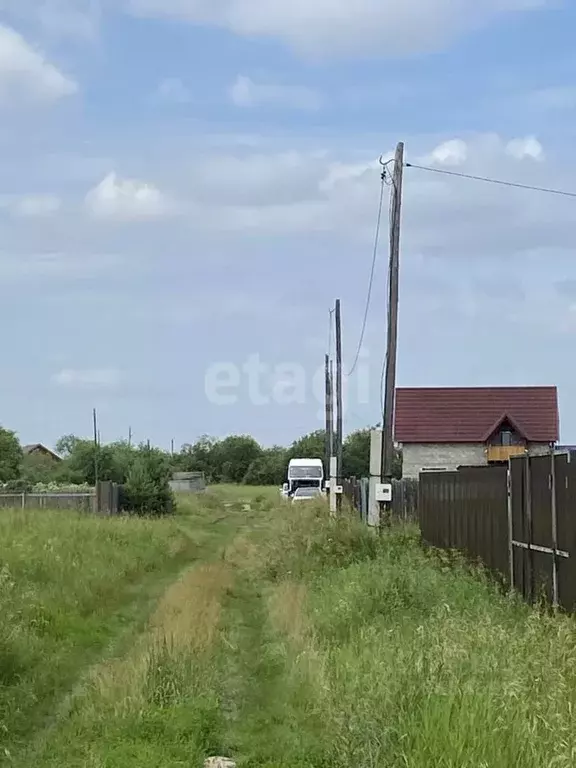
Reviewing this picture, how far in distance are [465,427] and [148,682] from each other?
1981 inches

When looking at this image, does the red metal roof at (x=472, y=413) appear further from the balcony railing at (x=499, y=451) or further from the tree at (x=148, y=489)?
the tree at (x=148, y=489)

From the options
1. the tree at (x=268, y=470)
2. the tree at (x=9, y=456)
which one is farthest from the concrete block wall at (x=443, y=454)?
the tree at (x=268, y=470)

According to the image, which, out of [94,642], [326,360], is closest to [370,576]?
[94,642]

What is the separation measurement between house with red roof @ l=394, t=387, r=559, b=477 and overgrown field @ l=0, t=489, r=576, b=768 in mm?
38861

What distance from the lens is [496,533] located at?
16234 millimetres

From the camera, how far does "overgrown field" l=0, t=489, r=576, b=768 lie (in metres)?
7.16

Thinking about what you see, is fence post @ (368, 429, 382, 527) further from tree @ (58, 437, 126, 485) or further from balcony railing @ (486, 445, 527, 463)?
tree @ (58, 437, 126, 485)

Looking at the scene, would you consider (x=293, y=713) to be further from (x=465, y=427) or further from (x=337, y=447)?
(x=465, y=427)

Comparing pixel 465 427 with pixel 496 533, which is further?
pixel 465 427

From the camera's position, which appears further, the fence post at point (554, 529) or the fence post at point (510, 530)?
the fence post at point (510, 530)

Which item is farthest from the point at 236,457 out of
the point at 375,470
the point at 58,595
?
the point at 58,595

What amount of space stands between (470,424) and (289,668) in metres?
48.9

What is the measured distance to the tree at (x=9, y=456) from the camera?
79.3 metres

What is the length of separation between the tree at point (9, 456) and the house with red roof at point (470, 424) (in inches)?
1237
